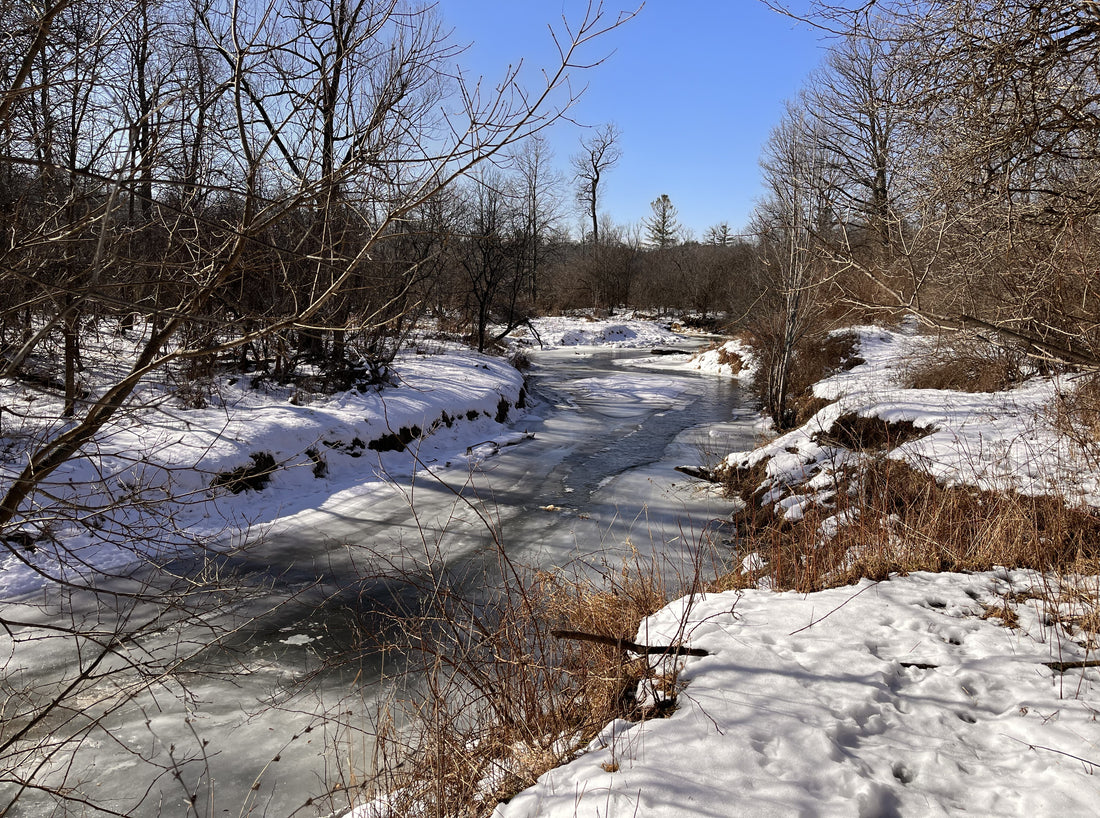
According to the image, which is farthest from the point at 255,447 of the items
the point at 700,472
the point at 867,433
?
the point at 867,433

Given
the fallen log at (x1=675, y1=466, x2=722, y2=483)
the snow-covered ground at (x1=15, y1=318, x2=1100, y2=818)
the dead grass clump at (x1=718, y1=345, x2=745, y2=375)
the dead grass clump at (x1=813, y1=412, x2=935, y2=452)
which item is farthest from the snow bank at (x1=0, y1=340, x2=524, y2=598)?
the dead grass clump at (x1=718, y1=345, x2=745, y2=375)

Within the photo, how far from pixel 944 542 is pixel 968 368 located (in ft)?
27.0

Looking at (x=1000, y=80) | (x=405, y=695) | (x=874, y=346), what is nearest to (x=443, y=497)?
(x=405, y=695)

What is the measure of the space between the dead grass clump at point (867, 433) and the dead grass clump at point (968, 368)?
1890mm

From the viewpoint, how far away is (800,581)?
4.90 m

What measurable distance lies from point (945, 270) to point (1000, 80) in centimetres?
290

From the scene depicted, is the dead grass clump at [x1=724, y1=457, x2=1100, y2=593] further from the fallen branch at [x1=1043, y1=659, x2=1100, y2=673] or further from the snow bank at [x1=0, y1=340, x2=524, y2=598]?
the snow bank at [x1=0, y1=340, x2=524, y2=598]

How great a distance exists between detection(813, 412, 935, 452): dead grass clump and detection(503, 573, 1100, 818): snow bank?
5.12 metres

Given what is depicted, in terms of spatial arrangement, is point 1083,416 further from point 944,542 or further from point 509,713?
point 509,713

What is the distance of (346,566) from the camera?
6695 millimetres

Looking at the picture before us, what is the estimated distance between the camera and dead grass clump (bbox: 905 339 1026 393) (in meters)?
10.8

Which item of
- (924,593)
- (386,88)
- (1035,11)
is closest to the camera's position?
(386,88)

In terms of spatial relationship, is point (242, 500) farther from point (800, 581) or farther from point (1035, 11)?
point (1035, 11)

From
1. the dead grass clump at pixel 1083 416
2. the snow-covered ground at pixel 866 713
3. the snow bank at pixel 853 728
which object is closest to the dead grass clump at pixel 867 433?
the dead grass clump at pixel 1083 416
